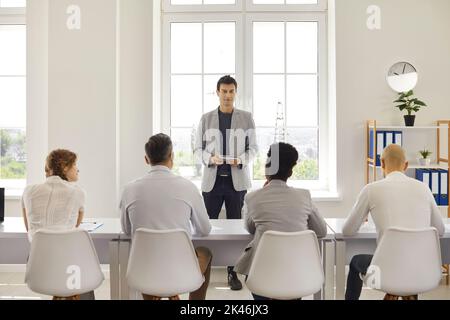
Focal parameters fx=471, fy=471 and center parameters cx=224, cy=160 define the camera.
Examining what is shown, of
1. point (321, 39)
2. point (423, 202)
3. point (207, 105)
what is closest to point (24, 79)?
point (207, 105)

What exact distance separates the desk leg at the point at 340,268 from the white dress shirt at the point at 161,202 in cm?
85

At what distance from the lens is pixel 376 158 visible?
14.6 feet

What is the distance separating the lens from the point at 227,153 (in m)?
4.20

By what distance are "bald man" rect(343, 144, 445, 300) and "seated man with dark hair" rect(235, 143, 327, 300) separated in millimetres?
264

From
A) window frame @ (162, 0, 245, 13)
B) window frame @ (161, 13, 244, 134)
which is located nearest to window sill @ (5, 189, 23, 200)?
window frame @ (161, 13, 244, 134)

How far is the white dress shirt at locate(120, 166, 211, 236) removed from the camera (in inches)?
101

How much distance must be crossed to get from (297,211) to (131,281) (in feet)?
3.17

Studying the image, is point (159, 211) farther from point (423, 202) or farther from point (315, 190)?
point (315, 190)

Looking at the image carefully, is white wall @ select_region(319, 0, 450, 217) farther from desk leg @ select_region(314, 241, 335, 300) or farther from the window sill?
the window sill

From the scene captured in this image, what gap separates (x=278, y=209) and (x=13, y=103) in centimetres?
383

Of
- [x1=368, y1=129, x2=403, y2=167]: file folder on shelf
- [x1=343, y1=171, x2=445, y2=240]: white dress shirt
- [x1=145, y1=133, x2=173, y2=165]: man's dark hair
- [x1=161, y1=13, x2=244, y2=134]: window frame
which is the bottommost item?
[x1=343, y1=171, x2=445, y2=240]: white dress shirt

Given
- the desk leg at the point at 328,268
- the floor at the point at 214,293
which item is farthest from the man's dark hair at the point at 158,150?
the floor at the point at 214,293

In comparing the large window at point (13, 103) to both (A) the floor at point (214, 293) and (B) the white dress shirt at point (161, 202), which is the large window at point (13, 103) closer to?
(A) the floor at point (214, 293)

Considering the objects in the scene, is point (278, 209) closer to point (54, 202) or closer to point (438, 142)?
point (54, 202)
